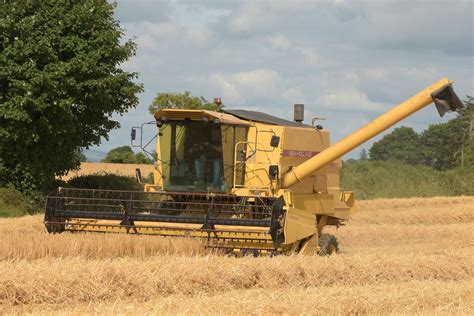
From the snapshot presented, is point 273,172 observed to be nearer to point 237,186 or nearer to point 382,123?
point 237,186

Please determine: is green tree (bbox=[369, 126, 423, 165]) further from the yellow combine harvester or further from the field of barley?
the field of barley

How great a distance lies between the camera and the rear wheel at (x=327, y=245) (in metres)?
15.5

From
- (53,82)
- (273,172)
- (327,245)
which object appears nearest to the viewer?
(273,172)

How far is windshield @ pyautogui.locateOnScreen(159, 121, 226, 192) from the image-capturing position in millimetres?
14906

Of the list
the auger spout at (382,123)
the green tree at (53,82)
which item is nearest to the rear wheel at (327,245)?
the auger spout at (382,123)

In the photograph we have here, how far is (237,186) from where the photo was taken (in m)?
14.9

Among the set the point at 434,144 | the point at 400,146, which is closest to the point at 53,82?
the point at 434,144

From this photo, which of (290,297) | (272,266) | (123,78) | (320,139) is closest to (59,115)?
(123,78)

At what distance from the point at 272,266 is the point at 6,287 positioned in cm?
339

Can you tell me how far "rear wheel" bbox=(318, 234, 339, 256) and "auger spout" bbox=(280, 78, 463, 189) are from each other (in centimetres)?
124

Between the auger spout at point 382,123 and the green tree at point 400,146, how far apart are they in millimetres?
102257

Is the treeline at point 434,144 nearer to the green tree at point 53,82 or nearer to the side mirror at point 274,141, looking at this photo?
the green tree at point 53,82

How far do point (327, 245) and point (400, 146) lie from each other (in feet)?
351

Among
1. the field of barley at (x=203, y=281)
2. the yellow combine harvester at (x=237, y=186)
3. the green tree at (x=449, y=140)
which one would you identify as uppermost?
the green tree at (x=449, y=140)
